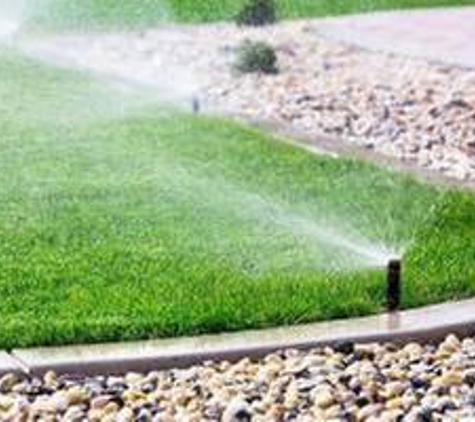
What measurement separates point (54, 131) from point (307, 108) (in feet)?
5.46

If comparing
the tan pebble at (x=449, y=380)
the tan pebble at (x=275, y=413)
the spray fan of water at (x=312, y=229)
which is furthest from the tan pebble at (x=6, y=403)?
the spray fan of water at (x=312, y=229)

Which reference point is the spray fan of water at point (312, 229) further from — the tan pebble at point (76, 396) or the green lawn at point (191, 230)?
the tan pebble at point (76, 396)

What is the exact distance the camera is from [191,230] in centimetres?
642

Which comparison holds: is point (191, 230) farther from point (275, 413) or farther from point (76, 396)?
point (275, 413)

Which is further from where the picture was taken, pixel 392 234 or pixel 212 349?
pixel 392 234

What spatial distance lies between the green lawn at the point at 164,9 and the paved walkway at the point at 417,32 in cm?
46

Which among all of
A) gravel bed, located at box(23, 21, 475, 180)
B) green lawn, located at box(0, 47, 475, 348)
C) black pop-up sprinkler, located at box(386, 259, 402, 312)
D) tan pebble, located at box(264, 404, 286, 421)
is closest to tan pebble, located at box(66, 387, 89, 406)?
green lawn, located at box(0, 47, 475, 348)

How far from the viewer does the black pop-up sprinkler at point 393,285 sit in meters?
5.48

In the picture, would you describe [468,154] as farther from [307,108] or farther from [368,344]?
[368,344]

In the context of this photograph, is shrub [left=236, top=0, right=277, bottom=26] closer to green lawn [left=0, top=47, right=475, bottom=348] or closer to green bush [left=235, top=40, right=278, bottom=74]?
green bush [left=235, top=40, right=278, bottom=74]

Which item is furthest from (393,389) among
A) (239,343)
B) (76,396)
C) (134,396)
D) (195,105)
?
(195,105)

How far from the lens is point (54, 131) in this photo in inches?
333

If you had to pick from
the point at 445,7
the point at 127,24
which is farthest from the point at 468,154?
the point at 445,7

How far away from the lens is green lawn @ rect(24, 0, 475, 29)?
42.4 feet
